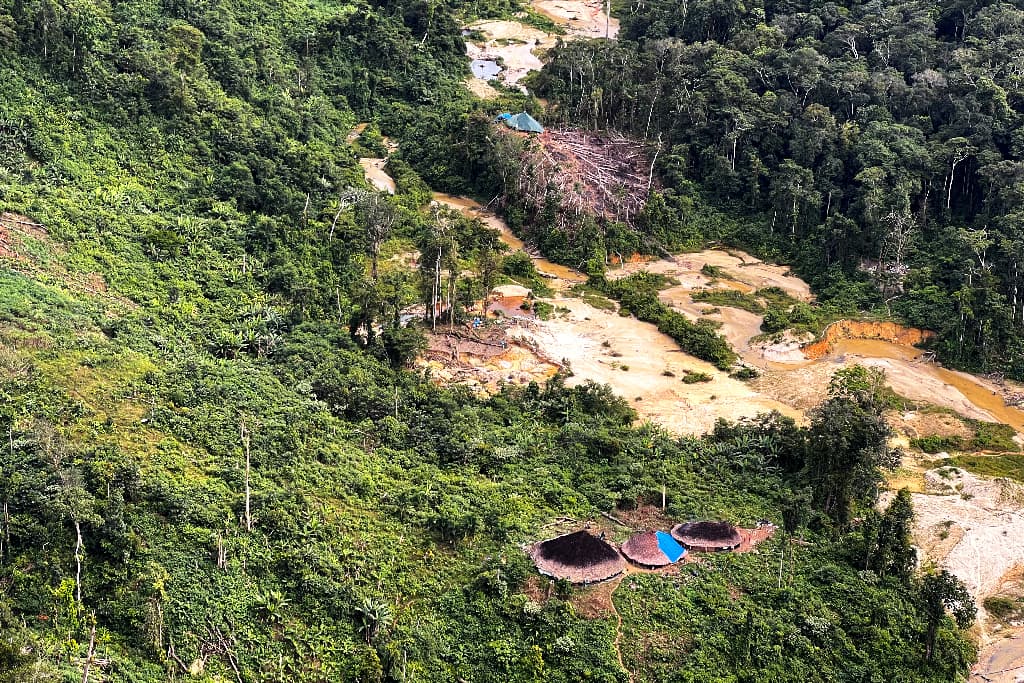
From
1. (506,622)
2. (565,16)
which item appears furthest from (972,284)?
(565,16)

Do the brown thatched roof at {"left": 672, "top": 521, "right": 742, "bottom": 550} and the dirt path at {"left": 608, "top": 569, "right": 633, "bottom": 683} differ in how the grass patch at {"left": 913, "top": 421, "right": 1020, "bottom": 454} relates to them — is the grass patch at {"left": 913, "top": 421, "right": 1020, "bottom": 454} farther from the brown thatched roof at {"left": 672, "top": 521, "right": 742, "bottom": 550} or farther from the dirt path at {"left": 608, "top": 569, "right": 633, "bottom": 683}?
the dirt path at {"left": 608, "top": 569, "right": 633, "bottom": 683}

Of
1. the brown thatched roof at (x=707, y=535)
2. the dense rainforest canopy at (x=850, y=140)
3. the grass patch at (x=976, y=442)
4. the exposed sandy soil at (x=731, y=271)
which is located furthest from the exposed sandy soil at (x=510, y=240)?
the brown thatched roof at (x=707, y=535)

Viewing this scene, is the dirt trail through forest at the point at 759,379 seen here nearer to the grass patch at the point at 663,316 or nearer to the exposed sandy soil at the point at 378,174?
the grass patch at the point at 663,316

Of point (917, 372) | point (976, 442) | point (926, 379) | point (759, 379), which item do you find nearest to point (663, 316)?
point (759, 379)

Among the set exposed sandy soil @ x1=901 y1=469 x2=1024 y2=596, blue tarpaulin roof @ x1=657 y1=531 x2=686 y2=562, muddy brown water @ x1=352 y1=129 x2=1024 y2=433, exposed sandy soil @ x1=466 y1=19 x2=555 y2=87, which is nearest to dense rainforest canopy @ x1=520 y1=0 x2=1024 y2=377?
muddy brown water @ x1=352 y1=129 x2=1024 y2=433

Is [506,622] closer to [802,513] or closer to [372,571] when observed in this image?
[372,571]

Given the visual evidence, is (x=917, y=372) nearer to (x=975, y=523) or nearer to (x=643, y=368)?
(x=643, y=368)

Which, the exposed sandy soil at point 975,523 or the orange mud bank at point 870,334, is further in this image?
the orange mud bank at point 870,334
